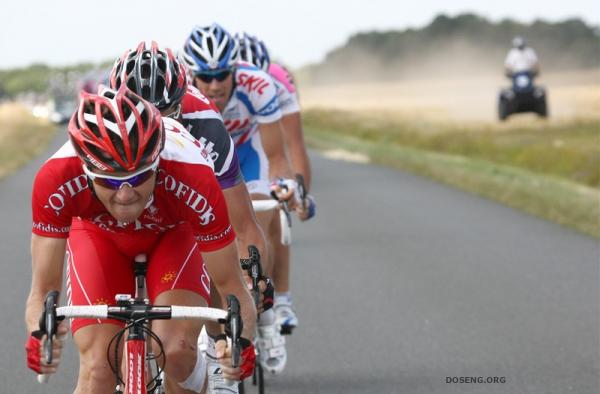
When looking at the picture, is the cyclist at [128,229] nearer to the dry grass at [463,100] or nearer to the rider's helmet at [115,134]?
the rider's helmet at [115,134]

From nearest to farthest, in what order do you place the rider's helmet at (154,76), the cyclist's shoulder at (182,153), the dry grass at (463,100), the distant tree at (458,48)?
the cyclist's shoulder at (182,153) < the rider's helmet at (154,76) < the dry grass at (463,100) < the distant tree at (458,48)

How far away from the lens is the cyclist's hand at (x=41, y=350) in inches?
163

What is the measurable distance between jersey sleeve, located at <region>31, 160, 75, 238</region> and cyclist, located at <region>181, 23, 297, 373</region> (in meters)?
2.45

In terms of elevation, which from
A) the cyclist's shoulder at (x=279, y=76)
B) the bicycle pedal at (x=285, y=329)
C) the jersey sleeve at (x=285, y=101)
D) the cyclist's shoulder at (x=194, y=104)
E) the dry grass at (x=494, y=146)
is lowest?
the dry grass at (x=494, y=146)

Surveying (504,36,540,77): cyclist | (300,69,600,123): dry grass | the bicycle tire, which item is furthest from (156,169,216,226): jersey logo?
(300,69,600,123): dry grass

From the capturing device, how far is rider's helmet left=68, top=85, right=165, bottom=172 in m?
4.26

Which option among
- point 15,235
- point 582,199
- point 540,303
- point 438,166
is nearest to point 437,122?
point 438,166

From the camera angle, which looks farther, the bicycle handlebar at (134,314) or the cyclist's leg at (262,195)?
the cyclist's leg at (262,195)

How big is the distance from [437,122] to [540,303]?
3361 centimetres

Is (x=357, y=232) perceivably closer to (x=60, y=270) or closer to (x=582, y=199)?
(x=582, y=199)

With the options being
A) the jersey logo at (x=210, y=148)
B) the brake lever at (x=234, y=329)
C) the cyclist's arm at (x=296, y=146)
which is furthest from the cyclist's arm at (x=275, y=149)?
the brake lever at (x=234, y=329)

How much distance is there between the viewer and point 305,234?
14.1 m

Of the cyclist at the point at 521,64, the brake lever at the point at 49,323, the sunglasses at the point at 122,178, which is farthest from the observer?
the cyclist at the point at 521,64

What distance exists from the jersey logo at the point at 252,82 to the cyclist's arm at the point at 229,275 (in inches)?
112
